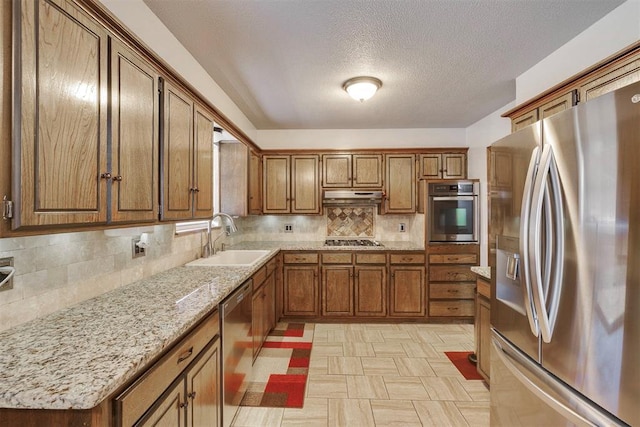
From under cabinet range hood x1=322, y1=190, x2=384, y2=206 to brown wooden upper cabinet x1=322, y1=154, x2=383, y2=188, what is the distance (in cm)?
15

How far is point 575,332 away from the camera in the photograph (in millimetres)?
1038

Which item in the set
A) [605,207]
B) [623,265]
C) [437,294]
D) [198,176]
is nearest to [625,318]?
[623,265]

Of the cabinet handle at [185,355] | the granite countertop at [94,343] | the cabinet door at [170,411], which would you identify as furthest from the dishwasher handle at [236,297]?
the cabinet door at [170,411]

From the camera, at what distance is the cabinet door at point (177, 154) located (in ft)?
5.60

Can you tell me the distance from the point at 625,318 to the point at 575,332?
0.18 m

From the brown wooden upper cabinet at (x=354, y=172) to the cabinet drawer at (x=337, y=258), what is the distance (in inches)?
37.5

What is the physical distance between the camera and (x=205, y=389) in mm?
1470

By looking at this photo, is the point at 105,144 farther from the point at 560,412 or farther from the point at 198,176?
the point at 560,412

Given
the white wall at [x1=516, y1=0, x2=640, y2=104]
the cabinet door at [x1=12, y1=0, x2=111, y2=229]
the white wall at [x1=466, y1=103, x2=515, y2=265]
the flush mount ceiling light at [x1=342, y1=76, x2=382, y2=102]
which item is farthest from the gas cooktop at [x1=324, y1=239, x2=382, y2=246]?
the cabinet door at [x1=12, y1=0, x2=111, y2=229]

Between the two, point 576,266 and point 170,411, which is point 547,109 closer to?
point 576,266

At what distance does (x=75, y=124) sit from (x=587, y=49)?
2863 millimetres

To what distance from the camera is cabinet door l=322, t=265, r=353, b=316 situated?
378cm

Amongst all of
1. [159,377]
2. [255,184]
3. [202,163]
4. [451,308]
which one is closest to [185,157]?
[202,163]

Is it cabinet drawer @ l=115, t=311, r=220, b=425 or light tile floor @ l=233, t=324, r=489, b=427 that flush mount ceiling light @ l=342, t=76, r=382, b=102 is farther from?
light tile floor @ l=233, t=324, r=489, b=427
